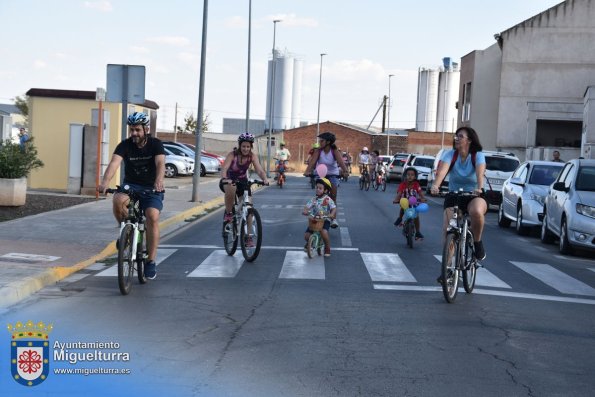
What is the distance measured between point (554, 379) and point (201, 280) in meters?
5.17

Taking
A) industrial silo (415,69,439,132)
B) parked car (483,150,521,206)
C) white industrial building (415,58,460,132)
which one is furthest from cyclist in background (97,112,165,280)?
industrial silo (415,69,439,132)

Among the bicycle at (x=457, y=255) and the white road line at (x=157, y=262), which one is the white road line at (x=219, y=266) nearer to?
the white road line at (x=157, y=262)

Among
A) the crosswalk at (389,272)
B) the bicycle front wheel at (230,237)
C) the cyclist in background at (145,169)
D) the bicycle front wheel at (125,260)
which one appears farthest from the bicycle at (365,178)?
the bicycle front wheel at (125,260)

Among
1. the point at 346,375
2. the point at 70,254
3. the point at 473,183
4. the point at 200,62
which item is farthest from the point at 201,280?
the point at 200,62

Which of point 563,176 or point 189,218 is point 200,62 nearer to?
point 189,218

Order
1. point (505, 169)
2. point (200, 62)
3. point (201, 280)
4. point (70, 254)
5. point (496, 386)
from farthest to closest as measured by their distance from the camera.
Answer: point (505, 169) < point (200, 62) < point (70, 254) < point (201, 280) < point (496, 386)

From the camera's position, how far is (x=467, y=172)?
1006 centimetres

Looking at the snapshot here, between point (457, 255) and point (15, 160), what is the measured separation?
11833mm

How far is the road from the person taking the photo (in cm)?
611

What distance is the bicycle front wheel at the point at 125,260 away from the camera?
9273 mm

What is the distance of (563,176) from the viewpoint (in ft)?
55.7

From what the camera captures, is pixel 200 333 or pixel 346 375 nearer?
pixel 346 375

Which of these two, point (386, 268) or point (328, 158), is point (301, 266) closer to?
point (386, 268)

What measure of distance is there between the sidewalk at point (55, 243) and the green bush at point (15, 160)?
1.20 meters
